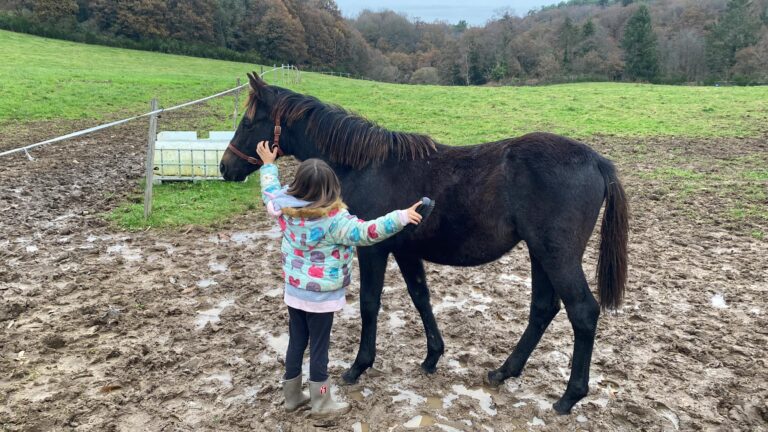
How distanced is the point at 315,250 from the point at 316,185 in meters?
0.40

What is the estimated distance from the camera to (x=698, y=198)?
26.6 ft

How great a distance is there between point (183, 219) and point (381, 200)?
433cm

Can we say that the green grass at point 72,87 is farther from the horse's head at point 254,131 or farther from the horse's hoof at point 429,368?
the horse's hoof at point 429,368

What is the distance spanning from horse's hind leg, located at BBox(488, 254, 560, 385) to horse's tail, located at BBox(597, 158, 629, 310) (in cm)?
34

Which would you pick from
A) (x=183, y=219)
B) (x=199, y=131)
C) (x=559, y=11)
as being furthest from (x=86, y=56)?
(x=559, y=11)

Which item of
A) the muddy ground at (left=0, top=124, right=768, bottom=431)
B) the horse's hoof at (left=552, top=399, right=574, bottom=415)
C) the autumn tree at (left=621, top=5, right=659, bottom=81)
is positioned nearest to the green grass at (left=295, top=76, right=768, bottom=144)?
the muddy ground at (left=0, top=124, right=768, bottom=431)

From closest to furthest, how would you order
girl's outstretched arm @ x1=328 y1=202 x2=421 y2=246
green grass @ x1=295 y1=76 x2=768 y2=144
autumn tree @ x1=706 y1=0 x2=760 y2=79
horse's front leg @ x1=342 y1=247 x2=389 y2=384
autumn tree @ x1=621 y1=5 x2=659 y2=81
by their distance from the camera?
girl's outstretched arm @ x1=328 y1=202 x2=421 y2=246 < horse's front leg @ x1=342 y1=247 x2=389 y2=384 < green grass @ x1=295 y1=76 x2=768 y2=144 < autumn tree @ x1=706 y1=0 x2=760 y2=79 < autumn tree @ x1=621 y1=5 x2=659 y2=81

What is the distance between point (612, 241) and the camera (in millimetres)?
3432

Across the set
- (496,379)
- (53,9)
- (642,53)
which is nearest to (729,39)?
(642,53)

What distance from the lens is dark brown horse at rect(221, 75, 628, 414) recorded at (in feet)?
10.4

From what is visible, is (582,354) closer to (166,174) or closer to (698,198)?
(698,198)

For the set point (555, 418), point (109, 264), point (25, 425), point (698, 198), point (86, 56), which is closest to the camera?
point (25, 425)

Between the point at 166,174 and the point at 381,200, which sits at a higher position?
the point at 381,200

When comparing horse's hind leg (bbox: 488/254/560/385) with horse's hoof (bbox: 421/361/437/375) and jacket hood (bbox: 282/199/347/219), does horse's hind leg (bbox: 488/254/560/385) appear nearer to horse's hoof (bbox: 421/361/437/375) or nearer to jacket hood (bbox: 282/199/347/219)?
horse's hoof (bbox: 421/361/437/375)
